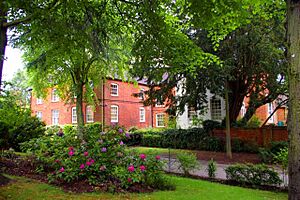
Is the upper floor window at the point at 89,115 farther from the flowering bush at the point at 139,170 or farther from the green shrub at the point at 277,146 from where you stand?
the flowering bush at the point at 139,170

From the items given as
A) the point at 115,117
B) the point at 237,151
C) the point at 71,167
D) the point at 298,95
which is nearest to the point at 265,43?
the point at 237,151

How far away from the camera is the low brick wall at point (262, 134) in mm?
16609

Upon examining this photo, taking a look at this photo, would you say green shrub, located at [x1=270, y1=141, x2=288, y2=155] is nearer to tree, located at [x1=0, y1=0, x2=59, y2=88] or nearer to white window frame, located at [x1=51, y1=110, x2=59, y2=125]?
tree, located at [x1=0, y1=0, x2=59, y2=88]

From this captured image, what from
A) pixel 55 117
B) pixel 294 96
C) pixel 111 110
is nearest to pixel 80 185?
pixel 294 96

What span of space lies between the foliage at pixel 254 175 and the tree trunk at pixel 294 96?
419 centimetres

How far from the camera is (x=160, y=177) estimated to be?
725 cm

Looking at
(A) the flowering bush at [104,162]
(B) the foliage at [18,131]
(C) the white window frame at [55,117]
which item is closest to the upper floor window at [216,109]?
(B) the foliage at [18,131]

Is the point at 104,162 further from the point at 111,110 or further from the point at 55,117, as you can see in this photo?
the point at 55,117

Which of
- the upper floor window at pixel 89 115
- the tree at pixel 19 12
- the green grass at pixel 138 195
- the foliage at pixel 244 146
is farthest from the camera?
the upper floor window at pixel 89 115

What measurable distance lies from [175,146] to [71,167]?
549 inches

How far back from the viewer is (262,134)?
1712cm

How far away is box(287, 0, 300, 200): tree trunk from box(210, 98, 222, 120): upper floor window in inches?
758

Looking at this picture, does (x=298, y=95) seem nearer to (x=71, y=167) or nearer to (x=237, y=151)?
(x=71, y=167)

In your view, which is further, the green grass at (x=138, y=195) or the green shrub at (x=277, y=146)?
the green shrub at (x=277, y=146)
